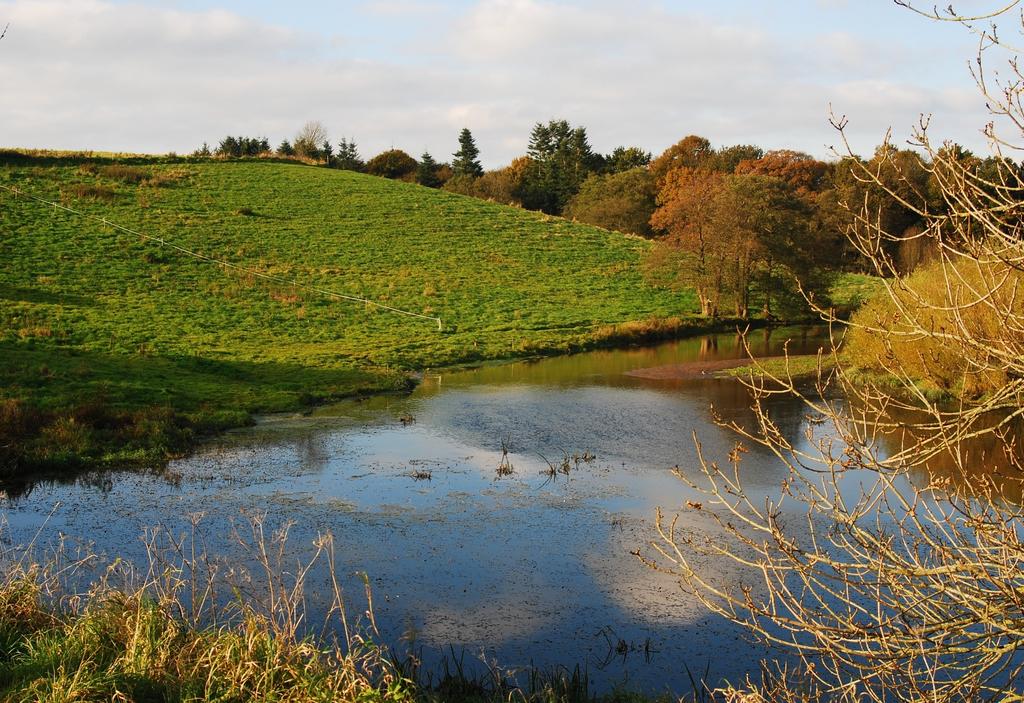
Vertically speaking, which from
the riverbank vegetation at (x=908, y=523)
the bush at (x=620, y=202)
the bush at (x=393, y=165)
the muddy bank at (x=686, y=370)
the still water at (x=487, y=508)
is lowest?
the still water at (x=487, y=508)

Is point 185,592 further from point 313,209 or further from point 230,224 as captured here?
point 313,209

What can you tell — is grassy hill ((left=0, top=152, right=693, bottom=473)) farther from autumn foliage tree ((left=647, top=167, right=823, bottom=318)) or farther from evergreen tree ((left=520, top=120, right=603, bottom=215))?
evergreen tree ((left=520, top=120, right=603, bottom=215))

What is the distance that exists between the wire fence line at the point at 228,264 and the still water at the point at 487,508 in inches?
465

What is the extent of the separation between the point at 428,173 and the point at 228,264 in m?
41.2

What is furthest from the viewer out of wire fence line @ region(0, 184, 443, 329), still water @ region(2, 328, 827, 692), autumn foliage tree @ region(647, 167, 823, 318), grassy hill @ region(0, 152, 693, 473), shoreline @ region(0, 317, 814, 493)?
autumn foliage tree @ region(647, 167, 823, 318)

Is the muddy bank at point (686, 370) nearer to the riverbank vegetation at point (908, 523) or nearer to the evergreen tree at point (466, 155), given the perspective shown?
the riverbank vegetation at point (908, 523)

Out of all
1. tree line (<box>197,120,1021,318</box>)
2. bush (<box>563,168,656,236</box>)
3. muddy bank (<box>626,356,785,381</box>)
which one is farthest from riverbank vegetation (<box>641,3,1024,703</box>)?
bush (<box>563,168,656,236</box>)

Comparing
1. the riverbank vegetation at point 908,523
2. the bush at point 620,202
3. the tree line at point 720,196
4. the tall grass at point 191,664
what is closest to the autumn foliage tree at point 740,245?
the tree line at point 720,196

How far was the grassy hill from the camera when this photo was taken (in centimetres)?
1964

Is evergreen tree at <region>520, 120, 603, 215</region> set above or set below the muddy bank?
above

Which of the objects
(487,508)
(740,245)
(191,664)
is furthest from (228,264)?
(191,664)

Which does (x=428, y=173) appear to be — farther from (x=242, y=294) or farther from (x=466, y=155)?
(x=242, y=294)

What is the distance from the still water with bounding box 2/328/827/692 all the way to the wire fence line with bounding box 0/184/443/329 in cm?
1181

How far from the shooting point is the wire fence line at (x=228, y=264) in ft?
114
